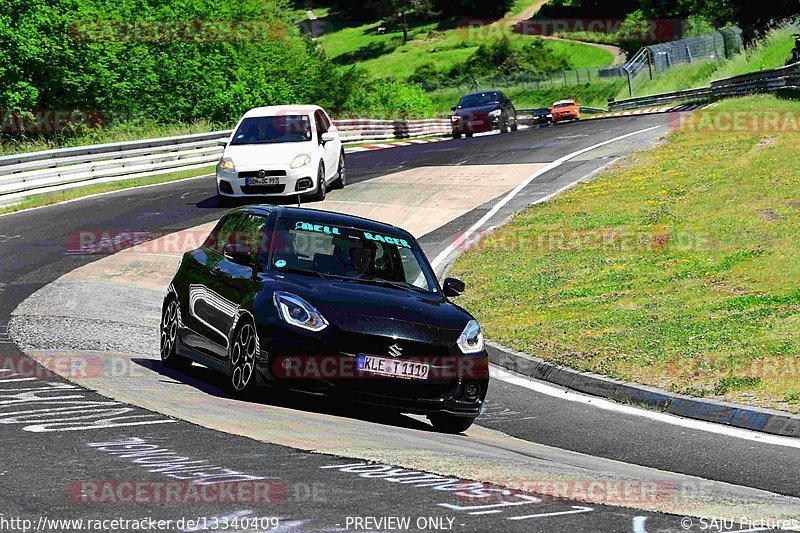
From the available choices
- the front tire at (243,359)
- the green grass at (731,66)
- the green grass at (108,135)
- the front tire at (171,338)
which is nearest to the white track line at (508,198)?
the front tire at (171,338)

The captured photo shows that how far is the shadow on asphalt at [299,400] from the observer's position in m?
9.09

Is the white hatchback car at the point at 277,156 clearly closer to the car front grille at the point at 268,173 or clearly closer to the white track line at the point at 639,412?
the car front grille at the point at 268,173

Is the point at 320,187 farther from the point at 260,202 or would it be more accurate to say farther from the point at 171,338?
the point at 171,338

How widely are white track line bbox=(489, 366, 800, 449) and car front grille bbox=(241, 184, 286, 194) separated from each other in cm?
1115

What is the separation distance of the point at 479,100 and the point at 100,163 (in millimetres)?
19608

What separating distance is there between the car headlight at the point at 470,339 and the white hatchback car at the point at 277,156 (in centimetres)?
1418

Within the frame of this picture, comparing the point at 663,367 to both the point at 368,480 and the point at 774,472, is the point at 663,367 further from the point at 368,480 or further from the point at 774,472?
the point at 368,480

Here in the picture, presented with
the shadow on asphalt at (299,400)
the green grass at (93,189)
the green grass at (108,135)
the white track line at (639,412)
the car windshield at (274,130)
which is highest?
the car windshield at (274,130)

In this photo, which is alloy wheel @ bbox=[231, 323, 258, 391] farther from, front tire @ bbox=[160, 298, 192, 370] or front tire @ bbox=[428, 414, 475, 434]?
front tire @ bbox=[160, 298, 192, 370]

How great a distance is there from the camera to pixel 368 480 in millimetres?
6504

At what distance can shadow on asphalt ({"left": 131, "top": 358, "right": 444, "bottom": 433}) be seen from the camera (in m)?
9.09

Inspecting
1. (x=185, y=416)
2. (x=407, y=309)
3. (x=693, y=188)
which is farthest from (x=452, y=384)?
(x=693, y=188)

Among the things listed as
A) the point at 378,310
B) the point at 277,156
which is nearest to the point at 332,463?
the point at 378,310

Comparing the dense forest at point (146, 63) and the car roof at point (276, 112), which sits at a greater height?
the dense forest at point (146, 63)
